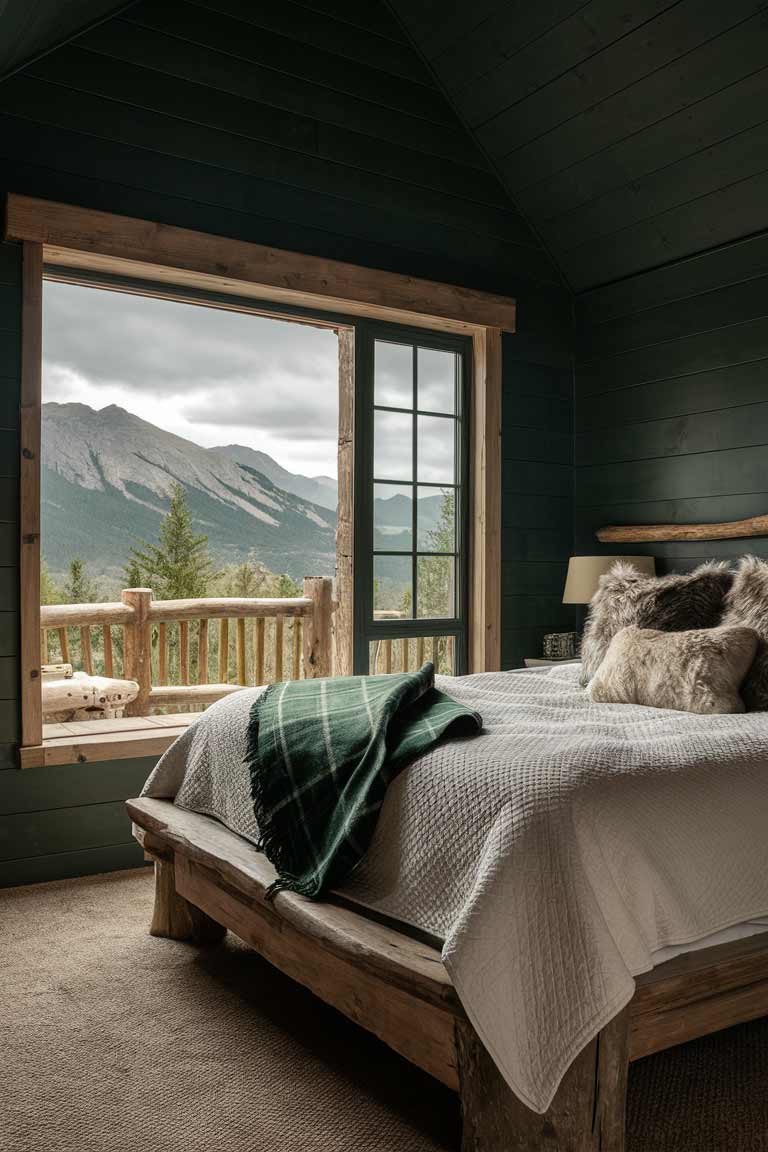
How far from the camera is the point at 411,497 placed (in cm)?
451

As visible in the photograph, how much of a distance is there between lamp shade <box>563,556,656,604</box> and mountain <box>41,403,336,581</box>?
24.1ft

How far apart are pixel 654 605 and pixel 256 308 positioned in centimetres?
213

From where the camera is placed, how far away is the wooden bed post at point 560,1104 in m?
1.62

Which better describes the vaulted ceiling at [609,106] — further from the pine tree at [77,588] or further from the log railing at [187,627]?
the pine tree at [77,588]

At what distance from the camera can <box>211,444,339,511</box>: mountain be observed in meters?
11.6

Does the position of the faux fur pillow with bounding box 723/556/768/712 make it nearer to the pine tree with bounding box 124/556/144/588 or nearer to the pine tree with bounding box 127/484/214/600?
the pine tree with bounding box 127/484/214/600

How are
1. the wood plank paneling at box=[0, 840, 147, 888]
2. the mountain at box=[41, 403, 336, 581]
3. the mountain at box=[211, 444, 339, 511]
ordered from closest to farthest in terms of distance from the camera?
the wood plank paneling at box=[0, 840, 147, 888] → the mountain at box=[41, 403, 336, 581] → the mountain at box=[211, 444, 339, 511]

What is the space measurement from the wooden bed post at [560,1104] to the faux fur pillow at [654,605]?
166 centimetres

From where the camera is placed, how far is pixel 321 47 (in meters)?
4.02

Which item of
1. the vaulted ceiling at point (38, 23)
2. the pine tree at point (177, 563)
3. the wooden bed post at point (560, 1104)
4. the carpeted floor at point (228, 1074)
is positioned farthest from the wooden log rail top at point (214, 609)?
the pine tree at point (177, 563)

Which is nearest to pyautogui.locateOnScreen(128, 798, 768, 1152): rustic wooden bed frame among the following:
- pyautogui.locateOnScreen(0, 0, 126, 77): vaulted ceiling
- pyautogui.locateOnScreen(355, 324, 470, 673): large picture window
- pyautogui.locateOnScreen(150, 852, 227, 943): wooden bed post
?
pyautogui.locateOnScreen(150, 852, 227, 943): wooden bed post

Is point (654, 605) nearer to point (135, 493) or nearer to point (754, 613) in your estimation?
point (754, 613)

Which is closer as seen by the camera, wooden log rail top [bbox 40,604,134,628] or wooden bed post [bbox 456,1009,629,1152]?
wooden bed post [bbox 456,1009,629,1152]

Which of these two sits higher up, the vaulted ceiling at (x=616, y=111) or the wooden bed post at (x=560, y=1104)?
the vaulted ceiling at (x=616, y=111)
